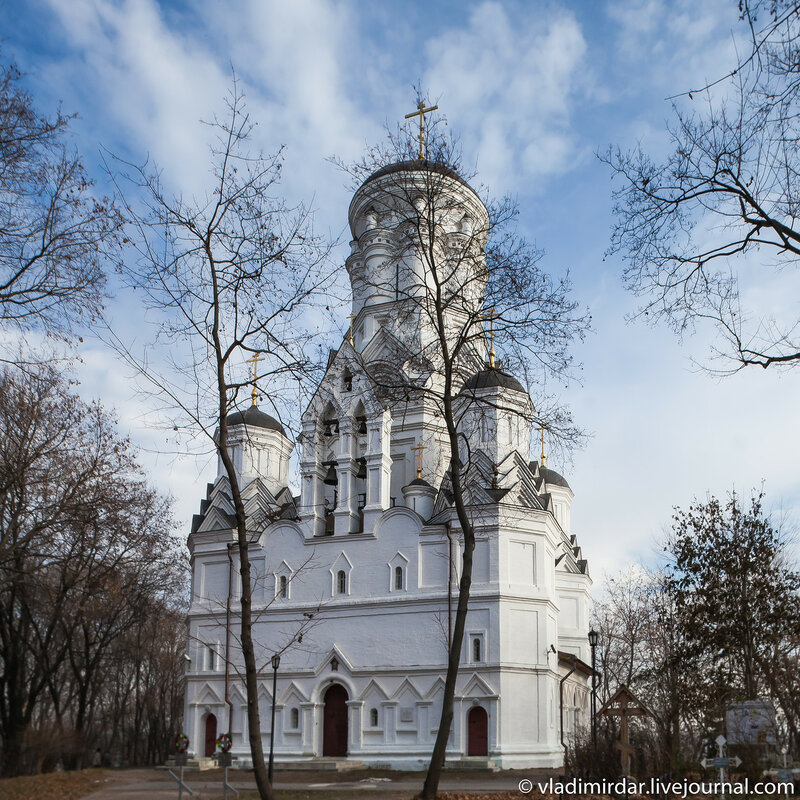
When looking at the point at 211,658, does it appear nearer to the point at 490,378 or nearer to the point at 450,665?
the point at 490,378

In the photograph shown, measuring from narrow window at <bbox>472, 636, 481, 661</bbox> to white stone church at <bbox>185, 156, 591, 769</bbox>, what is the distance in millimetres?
78

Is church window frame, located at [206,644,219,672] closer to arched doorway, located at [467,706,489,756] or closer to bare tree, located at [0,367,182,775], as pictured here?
bare tree, located at [0,367,182,775]

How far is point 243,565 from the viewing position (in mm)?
15031

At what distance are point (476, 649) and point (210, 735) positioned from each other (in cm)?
1185

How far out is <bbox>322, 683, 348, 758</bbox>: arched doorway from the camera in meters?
34.0

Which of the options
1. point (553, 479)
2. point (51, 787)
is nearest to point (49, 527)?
point (51, 787)

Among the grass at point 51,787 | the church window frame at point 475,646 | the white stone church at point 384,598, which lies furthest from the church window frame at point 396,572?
the grass at point 51,787

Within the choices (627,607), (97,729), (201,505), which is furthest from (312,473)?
(97,729)

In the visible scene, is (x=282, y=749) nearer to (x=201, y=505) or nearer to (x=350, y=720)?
(x=350, y=720)

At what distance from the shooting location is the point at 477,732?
3173 centimetres

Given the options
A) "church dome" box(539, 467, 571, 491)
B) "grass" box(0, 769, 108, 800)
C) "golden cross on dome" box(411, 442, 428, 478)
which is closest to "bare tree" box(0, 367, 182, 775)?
"grass" box(0, 769, 108, 800)

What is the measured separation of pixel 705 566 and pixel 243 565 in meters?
16.7

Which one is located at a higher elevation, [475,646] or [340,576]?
[340,576]

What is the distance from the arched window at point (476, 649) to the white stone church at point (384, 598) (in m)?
0.08
